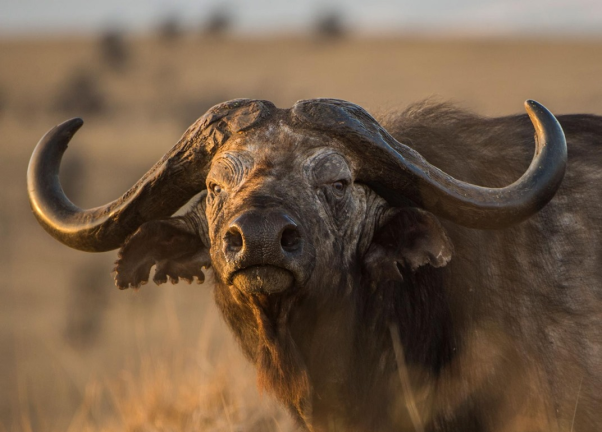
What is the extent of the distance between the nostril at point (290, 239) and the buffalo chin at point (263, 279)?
0.32ft

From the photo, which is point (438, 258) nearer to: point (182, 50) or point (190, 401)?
point (190, 401)

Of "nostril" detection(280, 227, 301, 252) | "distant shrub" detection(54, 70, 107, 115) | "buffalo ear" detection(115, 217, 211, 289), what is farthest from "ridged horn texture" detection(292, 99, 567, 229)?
"distant shrub" detection(54, 70, 107, 115)

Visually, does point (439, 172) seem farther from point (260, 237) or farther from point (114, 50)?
point (114, 50)

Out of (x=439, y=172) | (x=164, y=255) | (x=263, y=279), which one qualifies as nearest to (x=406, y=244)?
(x=439, y=172)

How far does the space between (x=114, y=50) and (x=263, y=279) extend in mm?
47978

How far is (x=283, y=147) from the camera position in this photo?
4.28m

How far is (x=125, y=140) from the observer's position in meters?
26.9

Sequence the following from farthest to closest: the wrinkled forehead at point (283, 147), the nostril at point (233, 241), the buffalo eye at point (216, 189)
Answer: the buffalo eye at point (216, 189)
the wrinkled forehead at point (283, 147)
the nostril at point (233, 241)

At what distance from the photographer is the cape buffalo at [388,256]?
13.8ft

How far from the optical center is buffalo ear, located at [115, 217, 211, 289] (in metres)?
4.75

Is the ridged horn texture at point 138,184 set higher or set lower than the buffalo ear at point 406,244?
higher

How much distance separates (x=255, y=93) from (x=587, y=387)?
32486 mm

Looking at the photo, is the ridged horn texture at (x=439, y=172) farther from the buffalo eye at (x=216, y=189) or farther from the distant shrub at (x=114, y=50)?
the distant shrub at (x=114, y=50)

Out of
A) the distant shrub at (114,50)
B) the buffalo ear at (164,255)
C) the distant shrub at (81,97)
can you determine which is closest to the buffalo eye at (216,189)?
the buffalo ear at (164,255)
